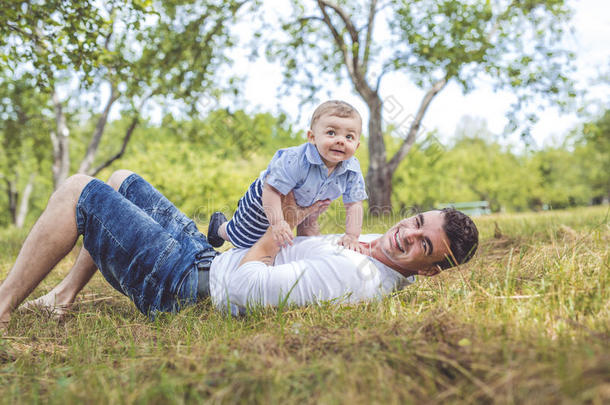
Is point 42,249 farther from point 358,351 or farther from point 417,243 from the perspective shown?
point 417,243

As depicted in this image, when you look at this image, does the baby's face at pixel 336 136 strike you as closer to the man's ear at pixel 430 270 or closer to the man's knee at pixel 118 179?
the man's ear at pixel 430 270

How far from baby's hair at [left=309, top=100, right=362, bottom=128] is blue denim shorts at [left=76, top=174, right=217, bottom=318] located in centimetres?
135

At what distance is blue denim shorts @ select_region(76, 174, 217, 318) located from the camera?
2.65 m

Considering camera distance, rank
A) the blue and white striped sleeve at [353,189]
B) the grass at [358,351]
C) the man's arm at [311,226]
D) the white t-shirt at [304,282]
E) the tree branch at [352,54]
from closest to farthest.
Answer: the grass at [358,351], the white t-shirt at [304,282], the blue and white striped sleeve at [353,189], the man's arm at [311,226], the tree branch at [352,54]

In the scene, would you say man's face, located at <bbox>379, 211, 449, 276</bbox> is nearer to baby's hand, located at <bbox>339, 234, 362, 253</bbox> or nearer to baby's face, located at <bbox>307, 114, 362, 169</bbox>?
baby's hand, located at <bbox>339, 234, 362, 253</bbox>

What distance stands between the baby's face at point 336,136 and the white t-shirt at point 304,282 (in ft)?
2.38

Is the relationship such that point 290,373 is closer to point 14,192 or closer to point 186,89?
point 186,89

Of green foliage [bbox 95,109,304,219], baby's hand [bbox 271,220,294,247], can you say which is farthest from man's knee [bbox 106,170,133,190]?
green foliage [bbox 95,109,304,219]

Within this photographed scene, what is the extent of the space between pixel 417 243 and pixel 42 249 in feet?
7.81

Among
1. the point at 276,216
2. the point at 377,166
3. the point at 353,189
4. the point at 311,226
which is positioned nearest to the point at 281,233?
the point at 276,216

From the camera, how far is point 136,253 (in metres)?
2.64

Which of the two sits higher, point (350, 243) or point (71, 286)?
point (350, 243)

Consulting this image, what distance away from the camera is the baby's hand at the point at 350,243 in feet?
9.24

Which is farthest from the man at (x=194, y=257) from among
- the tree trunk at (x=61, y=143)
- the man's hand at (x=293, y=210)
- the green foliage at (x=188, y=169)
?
the green foliage at (x=188, y=169)
